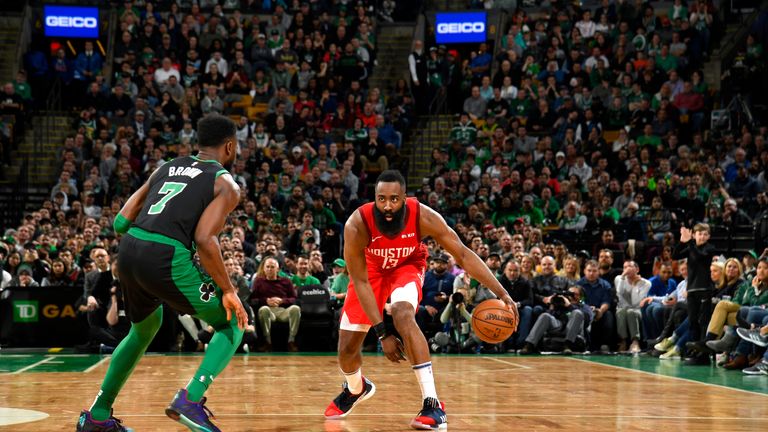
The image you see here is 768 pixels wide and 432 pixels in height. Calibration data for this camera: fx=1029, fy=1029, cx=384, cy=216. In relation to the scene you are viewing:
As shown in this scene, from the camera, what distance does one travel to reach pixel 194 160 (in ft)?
20.6

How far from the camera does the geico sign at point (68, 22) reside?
2523 cm

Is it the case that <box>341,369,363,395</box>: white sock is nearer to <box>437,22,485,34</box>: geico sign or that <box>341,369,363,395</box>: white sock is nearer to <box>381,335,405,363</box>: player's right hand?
<box>381,335,405,363</box>: player's right hand

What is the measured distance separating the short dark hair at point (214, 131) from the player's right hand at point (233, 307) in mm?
989

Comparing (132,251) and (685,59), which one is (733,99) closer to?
(685,59)

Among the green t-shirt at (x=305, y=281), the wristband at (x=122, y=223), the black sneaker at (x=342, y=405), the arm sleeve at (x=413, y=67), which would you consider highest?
the arm sleeve at (x=413, y=67)

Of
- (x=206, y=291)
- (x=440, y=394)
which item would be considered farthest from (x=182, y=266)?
(x=440, y=394)

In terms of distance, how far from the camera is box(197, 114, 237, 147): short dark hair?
631 cm

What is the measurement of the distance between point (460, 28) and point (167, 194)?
67.8 feet

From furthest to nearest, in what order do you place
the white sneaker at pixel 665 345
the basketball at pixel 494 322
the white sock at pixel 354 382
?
the white sneaker at pixel 665 345
the basketball at pixel 494 322
the white sock at pixel 354 382

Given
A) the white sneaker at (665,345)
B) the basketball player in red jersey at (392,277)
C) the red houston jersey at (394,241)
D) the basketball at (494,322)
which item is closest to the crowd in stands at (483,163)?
the white sneaker at (665,345)

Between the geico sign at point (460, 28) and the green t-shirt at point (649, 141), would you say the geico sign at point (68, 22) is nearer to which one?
the geico sign at point (460, 28)

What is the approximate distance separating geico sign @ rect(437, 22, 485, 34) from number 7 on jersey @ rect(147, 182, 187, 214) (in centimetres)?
2055

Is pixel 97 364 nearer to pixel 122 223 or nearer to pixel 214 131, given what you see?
pixel 122 223

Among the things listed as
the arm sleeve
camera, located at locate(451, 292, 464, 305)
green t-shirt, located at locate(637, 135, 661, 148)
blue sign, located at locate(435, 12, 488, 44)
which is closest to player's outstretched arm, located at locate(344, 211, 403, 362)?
camera, located at locate(451, 292, 464, 305)
